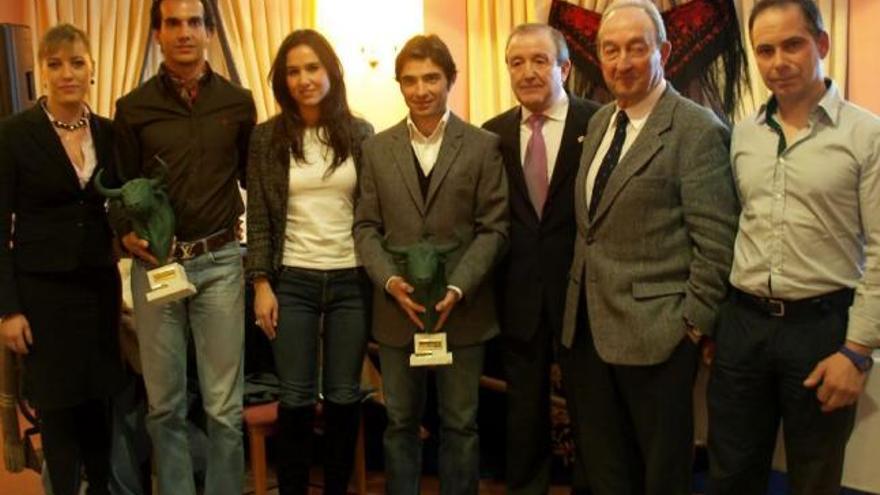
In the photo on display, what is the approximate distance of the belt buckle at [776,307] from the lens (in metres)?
1.93

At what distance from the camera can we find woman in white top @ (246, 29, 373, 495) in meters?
2.50

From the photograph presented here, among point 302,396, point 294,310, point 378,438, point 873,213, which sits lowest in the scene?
point 378,438

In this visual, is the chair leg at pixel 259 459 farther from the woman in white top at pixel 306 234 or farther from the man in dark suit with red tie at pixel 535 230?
the man in dark suit with red tie at pixel 535 230

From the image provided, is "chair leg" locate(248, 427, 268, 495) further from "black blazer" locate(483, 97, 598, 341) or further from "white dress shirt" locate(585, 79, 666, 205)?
"white dress shirt" locate(585, 79, 666, 205)

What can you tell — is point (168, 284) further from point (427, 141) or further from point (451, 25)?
point (451, 25)

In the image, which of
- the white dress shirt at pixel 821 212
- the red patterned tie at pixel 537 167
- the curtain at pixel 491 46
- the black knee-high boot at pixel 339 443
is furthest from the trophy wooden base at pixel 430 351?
the curtain at pixel 491 46

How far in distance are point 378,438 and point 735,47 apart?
8.91 ft

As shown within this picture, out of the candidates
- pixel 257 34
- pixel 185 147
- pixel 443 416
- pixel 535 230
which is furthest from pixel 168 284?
pixel 257 34

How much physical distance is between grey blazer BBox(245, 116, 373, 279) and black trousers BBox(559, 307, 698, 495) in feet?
2.91

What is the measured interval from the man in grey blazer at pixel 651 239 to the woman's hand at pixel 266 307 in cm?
87

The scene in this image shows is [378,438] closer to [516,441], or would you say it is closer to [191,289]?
[516,441]

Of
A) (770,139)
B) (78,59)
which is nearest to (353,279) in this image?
(78,59)

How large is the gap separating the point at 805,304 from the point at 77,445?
2123mm

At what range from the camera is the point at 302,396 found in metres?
2.55
